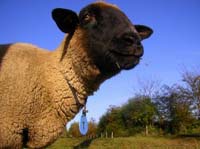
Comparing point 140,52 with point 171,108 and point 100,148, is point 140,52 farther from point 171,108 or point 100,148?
point 171,108

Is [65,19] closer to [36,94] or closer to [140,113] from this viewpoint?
[36,94]

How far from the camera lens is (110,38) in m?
4.56

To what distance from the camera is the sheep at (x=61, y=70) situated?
441 centimetres

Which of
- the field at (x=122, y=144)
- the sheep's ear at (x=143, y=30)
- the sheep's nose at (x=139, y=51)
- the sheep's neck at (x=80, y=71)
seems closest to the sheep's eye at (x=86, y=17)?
the sheep's neck at (x=80, y=71)

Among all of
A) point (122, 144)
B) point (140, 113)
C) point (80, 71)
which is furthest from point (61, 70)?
point (140, 113)

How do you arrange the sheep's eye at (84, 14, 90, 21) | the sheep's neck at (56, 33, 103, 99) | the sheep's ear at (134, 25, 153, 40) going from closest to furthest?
the sheep's neck at (56, 33, 103, 99) → the sheep's eye at (84, 14, 90, 21) → the sheep's ear at (134, 25, 153, 40)

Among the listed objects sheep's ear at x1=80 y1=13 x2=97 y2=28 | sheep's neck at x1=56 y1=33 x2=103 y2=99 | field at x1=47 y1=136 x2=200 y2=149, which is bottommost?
field at x1=47 y1=136 x2=200 y2=149

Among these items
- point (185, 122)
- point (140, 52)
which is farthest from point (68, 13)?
point (185, 122)

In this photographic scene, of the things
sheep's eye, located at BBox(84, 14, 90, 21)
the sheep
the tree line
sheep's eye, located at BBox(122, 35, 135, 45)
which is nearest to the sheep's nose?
the sheep

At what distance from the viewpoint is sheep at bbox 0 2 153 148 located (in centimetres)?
441

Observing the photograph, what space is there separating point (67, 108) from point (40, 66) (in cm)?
77

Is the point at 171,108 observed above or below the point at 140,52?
above

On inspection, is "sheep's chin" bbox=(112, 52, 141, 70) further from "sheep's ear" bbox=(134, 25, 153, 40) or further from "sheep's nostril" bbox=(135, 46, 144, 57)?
"sheep's ear" bbox=(134, 25, 153, 40)

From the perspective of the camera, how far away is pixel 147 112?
5278 centimetres
